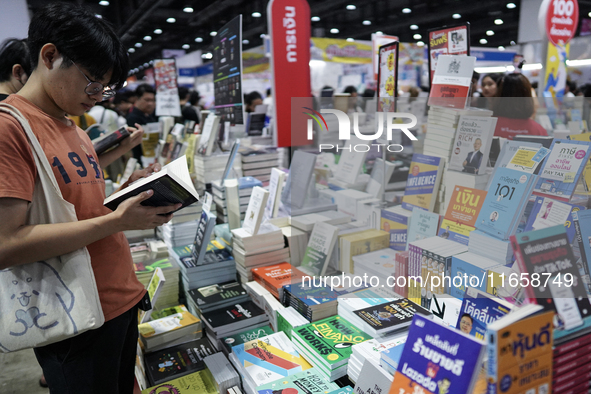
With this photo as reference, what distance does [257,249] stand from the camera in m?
2.42

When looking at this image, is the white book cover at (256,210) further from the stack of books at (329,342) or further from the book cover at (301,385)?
the book cover at (301,385)

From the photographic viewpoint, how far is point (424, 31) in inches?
694

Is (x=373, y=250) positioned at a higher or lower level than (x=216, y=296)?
higher

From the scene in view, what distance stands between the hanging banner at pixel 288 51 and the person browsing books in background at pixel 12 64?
203 cm

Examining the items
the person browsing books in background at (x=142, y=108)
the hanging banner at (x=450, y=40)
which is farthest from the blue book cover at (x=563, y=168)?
the person browsing books in background at (x=142, y=108)

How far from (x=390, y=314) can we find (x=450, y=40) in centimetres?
217

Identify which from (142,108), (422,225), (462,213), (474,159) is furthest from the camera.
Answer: (142,108)

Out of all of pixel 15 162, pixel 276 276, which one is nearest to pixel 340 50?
pixel 276 276

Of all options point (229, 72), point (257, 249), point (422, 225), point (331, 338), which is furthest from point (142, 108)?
point (331, 338)

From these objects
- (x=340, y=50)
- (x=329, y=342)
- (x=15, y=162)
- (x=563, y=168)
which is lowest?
(x=329, y=342)

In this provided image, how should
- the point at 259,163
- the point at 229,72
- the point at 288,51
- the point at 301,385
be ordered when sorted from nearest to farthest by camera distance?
the point at 301,385
the point at 229,72
the point at 259,163
the point at 288,51

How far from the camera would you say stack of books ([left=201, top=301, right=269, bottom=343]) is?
2049mm

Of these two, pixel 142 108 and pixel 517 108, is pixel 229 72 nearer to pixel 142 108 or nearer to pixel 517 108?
pixel 517 108

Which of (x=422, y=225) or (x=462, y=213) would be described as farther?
(x=422, y=225)
